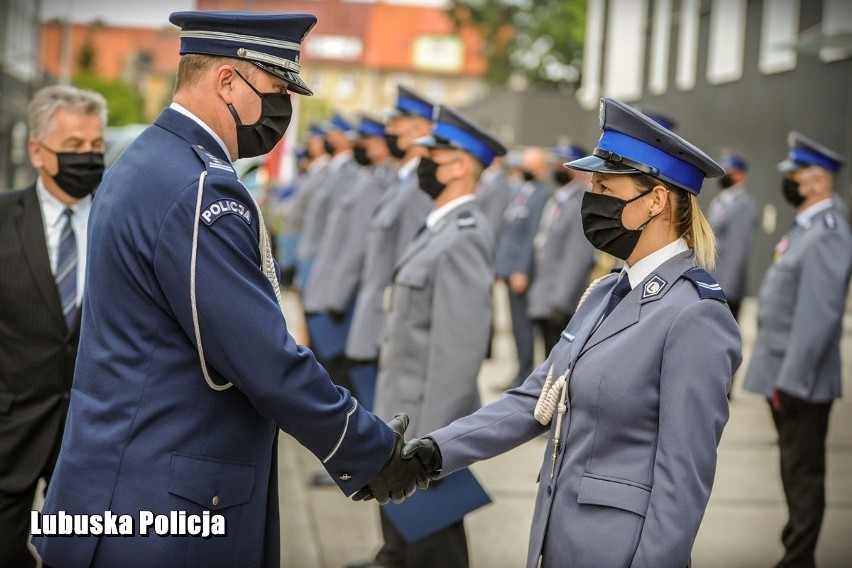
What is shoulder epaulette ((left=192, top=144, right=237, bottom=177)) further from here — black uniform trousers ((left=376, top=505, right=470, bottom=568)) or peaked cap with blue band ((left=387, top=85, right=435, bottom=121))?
peaked cap with blue band ((left=387, top=85, right=435, bottom=121))

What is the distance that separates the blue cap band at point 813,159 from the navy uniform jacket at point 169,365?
444 cm

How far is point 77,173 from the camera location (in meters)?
4.49

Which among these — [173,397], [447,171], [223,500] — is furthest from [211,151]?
[447,171]

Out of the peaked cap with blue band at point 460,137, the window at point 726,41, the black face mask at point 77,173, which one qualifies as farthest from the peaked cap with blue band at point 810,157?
the window at point 726,41

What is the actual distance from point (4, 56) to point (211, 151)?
37.6m

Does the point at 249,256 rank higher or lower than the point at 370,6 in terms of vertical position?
lower

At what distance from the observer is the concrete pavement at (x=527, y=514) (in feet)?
19.6

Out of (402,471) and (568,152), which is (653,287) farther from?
(568,152)

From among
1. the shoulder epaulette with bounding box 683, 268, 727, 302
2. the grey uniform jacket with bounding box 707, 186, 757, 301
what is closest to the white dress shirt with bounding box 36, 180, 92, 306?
the shoulder epaulette with bounding box 683, 268, 727, 302

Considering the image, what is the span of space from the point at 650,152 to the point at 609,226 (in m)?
0.25

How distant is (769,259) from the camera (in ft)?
64.8

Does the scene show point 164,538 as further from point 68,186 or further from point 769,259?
point 769,259

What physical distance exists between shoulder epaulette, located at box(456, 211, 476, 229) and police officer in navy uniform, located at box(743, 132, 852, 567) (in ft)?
6.81

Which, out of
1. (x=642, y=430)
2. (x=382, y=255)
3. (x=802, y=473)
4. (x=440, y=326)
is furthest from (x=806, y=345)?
(x=642, y=430)
